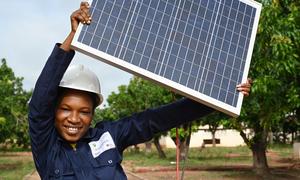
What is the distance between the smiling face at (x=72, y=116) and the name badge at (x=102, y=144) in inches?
3.9

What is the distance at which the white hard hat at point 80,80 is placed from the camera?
286 cm

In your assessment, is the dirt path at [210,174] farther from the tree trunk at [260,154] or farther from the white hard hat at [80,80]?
the white hard hat at [80,80]

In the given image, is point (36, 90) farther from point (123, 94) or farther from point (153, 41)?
point (123, 94)

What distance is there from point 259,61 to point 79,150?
18.4 ft

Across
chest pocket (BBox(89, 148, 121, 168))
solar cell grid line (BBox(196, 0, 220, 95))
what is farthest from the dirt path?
chest pocket (BBox(89, 148, 121, 168))

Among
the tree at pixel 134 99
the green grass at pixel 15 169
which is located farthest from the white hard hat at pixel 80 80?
the tree at pixel 134 99

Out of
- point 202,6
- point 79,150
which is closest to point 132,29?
point 202,6

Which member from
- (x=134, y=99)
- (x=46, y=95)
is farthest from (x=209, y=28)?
(x=134, y=99)

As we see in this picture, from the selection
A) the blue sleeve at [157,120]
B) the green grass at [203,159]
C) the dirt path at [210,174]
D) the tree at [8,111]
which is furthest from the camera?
the green grass at [203,159]

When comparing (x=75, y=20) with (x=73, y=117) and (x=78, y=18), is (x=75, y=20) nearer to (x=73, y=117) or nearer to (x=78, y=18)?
(x=78, y=18)

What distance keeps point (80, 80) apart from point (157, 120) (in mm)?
527

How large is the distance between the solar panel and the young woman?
0.48 ft

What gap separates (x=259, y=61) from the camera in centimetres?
800

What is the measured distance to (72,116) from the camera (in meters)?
2.84
